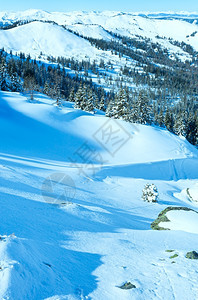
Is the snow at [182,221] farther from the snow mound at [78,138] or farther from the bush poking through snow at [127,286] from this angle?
the snow mound at [78,138]

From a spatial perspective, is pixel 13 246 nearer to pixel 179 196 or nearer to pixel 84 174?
pixel 84 174

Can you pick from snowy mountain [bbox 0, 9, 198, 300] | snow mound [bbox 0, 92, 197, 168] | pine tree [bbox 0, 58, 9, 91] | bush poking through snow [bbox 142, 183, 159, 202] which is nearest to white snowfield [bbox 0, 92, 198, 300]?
snowy mountain [bbox 0, 9, 198, 300]

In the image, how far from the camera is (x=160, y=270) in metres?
5.45

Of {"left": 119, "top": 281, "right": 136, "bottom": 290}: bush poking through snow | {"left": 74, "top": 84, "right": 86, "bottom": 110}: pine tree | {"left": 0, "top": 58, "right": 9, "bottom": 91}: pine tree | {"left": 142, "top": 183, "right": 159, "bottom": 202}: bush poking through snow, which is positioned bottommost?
{"left": 142, "top": 183, "right": 159, "bottom": 202}: bush poking through snow

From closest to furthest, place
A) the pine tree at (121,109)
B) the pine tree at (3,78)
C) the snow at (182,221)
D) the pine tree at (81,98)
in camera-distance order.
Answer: the snow at (182,221) < the pine tree at (121,109) < the pine tree at (3,78) < the pine tree at (81,98)

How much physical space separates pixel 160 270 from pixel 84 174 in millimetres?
15499

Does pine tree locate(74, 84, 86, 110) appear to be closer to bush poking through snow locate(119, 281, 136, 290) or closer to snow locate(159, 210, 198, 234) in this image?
snow locate(159, 210, 198, 234)

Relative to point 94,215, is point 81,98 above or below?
above

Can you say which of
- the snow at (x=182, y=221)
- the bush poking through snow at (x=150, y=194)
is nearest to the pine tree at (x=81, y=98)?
the bush poking through snow at (x=150, y=194)

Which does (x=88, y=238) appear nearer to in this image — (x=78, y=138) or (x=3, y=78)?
(x=78, y=138)

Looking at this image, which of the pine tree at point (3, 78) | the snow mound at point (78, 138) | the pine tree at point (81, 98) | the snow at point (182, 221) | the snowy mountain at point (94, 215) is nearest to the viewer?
the snowy mountain at point (94, 215)

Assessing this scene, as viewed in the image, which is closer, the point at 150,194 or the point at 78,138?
the point at 150,194

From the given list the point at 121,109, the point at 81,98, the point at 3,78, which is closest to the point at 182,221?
the point at 121,109

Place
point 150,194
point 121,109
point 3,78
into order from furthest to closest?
point 3,78 → point 121,109 → point 150,194
